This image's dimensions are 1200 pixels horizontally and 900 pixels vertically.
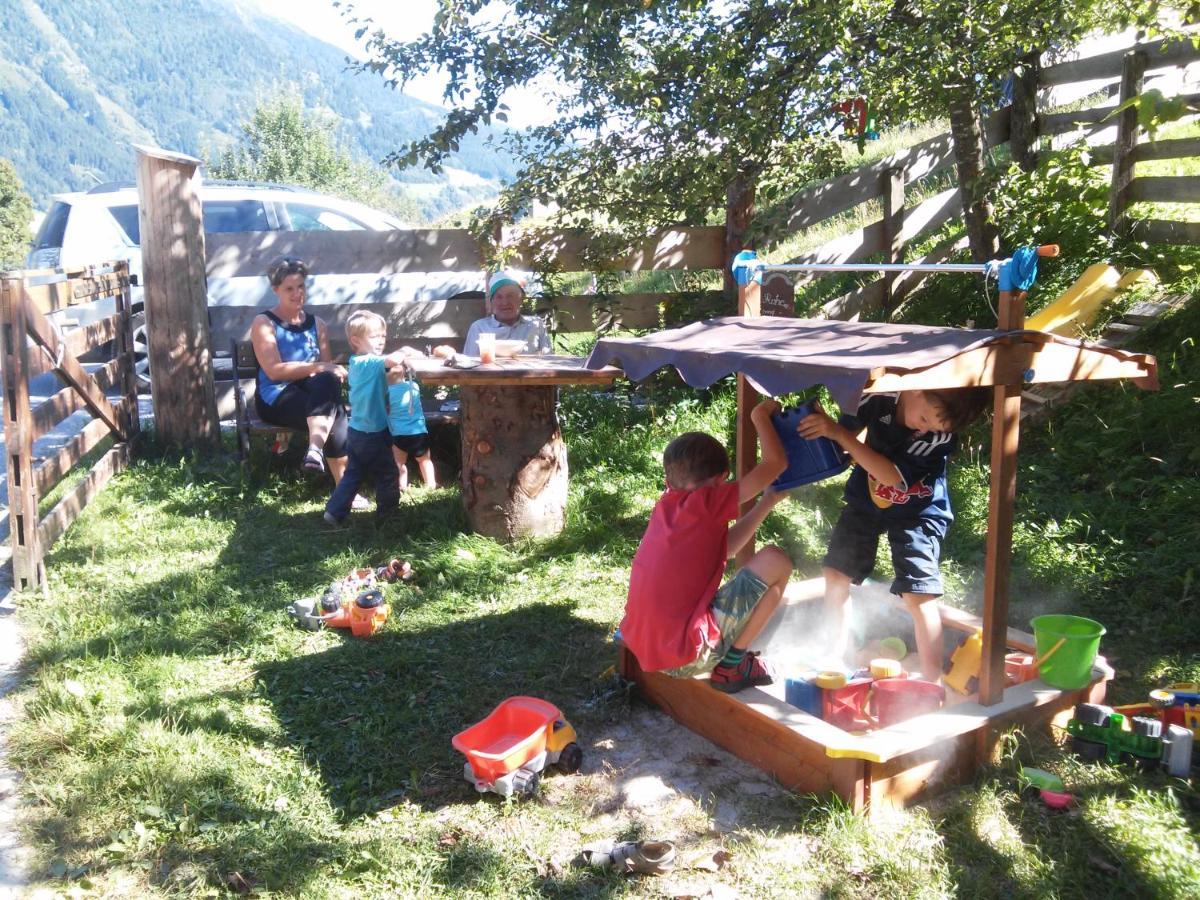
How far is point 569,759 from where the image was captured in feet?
11.2

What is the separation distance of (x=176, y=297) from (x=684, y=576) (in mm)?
4977

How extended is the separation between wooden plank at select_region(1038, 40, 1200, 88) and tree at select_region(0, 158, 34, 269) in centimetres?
4390

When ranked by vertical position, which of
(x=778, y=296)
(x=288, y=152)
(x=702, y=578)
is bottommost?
(x=702, y=578)

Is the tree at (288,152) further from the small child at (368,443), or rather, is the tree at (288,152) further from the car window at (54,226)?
the small child at (368,443)

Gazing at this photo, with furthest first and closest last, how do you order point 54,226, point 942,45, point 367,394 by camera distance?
1. point 54,226
2. point 942,45
3. point 367,394

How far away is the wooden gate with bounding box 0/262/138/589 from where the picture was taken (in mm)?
4809

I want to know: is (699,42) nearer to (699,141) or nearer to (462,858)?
(699,141)

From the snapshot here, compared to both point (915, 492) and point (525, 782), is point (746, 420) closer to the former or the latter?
point (915, 492)

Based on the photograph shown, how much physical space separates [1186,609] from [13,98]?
232 metres

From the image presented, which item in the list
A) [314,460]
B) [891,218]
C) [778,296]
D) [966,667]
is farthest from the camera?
[891,218]

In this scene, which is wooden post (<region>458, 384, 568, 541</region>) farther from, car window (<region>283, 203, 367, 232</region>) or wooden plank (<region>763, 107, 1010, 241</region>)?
car window (<region>283, 203, 367, 232</region>)

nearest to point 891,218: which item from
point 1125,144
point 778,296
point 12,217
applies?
point 1125,144

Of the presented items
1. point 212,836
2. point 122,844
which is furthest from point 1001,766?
point 122,844

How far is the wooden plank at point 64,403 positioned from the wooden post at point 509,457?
2066mm
